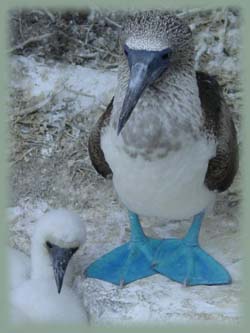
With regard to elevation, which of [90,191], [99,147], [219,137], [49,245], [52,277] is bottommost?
[90,191]

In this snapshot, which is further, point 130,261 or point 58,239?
point 130,261

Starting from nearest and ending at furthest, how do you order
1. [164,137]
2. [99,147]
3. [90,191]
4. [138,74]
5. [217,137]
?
[138,74]
[164,137]
[217,137]
[99,147]
[90,191]

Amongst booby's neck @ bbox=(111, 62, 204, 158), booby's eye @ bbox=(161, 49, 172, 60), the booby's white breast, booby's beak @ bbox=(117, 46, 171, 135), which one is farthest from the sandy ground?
booby's eye @ bbox=(161, 49, 172, 60)

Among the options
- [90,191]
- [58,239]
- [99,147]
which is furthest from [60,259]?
[90,191]

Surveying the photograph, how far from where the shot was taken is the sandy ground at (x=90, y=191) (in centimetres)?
294

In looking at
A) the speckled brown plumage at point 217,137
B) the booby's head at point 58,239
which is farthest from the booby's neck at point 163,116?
the booby's head at point 58,239

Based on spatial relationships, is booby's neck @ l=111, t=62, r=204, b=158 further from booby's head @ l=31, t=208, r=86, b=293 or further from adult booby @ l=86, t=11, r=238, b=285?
booby's head @ l=31, t=208, r=86, b=293

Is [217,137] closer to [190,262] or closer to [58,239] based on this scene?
[190,262]

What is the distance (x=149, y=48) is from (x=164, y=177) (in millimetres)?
457

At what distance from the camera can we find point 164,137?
2.71m

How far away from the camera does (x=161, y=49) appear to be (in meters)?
2.58

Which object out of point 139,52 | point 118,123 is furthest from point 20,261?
point 139,52

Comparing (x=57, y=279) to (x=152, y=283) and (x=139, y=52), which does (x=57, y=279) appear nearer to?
(x=152, y=283)

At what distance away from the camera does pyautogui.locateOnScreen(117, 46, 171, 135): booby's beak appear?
2.52m
